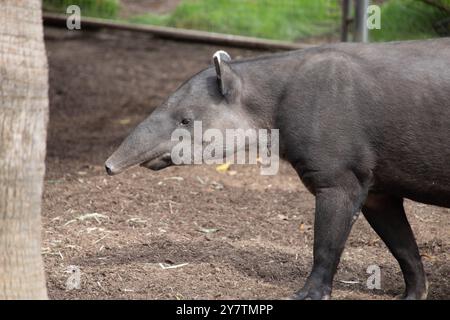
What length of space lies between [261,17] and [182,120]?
7416 mm

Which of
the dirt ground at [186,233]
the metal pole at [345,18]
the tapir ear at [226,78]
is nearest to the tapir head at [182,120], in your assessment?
the tapir ear at [226,78]

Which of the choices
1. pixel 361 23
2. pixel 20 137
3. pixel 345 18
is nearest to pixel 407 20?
pixel 361 23

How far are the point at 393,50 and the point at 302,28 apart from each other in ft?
23.0

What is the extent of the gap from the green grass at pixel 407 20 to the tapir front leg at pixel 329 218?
4.60 metres

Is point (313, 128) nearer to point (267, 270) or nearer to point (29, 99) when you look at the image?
point (267, 270)

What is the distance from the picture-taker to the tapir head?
5.81 metres

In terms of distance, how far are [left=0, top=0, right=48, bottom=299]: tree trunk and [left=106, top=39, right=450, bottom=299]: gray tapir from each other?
3.98ft

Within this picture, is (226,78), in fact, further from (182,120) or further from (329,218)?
(329,218)

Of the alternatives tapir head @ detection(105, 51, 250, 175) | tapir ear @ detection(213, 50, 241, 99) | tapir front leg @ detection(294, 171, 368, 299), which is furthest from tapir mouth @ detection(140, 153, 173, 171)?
tapir front leg @ detection(294, 171, 368, 299)

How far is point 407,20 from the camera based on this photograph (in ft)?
32.9

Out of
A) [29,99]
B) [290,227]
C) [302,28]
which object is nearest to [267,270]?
[290,227]

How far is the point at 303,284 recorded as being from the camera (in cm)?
611

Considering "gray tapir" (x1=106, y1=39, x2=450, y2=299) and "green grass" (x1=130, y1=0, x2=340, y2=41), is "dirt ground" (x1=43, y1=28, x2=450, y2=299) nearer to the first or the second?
"gray tapir" (x1=106, y1=39, x2=450, y2=299)

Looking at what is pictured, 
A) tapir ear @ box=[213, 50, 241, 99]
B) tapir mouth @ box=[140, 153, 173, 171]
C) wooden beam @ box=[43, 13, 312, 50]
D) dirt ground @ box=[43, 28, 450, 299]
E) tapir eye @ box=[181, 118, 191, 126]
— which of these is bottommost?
dirt ground @ box=[43, 28, 450, 299]
